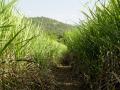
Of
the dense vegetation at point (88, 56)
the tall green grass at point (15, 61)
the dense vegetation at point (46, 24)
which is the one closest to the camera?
the tall green grass at point (15, 61)

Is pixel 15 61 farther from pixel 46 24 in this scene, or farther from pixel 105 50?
pixel 46 24

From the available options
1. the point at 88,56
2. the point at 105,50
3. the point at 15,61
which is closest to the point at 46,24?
the point at 88,56

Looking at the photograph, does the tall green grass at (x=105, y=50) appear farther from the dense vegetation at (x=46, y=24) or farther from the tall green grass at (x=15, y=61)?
the dense vegetation at (x=46, y=24)

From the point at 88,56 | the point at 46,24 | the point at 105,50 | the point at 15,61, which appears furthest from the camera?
the point at 46,24

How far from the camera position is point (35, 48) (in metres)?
4.71

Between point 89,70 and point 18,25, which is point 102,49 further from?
point 18,25

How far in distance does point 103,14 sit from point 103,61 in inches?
16.7

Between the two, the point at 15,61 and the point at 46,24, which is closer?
the point at 15,61

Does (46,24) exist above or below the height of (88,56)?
above

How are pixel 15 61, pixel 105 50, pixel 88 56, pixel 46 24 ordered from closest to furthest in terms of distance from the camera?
pixel 15 61
pixel 105 50
pixel 88 56
pixel 46 24

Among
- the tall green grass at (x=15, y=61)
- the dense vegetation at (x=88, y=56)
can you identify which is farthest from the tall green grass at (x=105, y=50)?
the tall green grass at (x=15, y=61)

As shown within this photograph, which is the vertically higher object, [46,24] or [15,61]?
[46,24]

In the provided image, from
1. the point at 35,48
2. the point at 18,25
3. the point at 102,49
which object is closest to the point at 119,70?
the point at 102,49

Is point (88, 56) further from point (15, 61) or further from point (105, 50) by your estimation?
point (15, 61)
